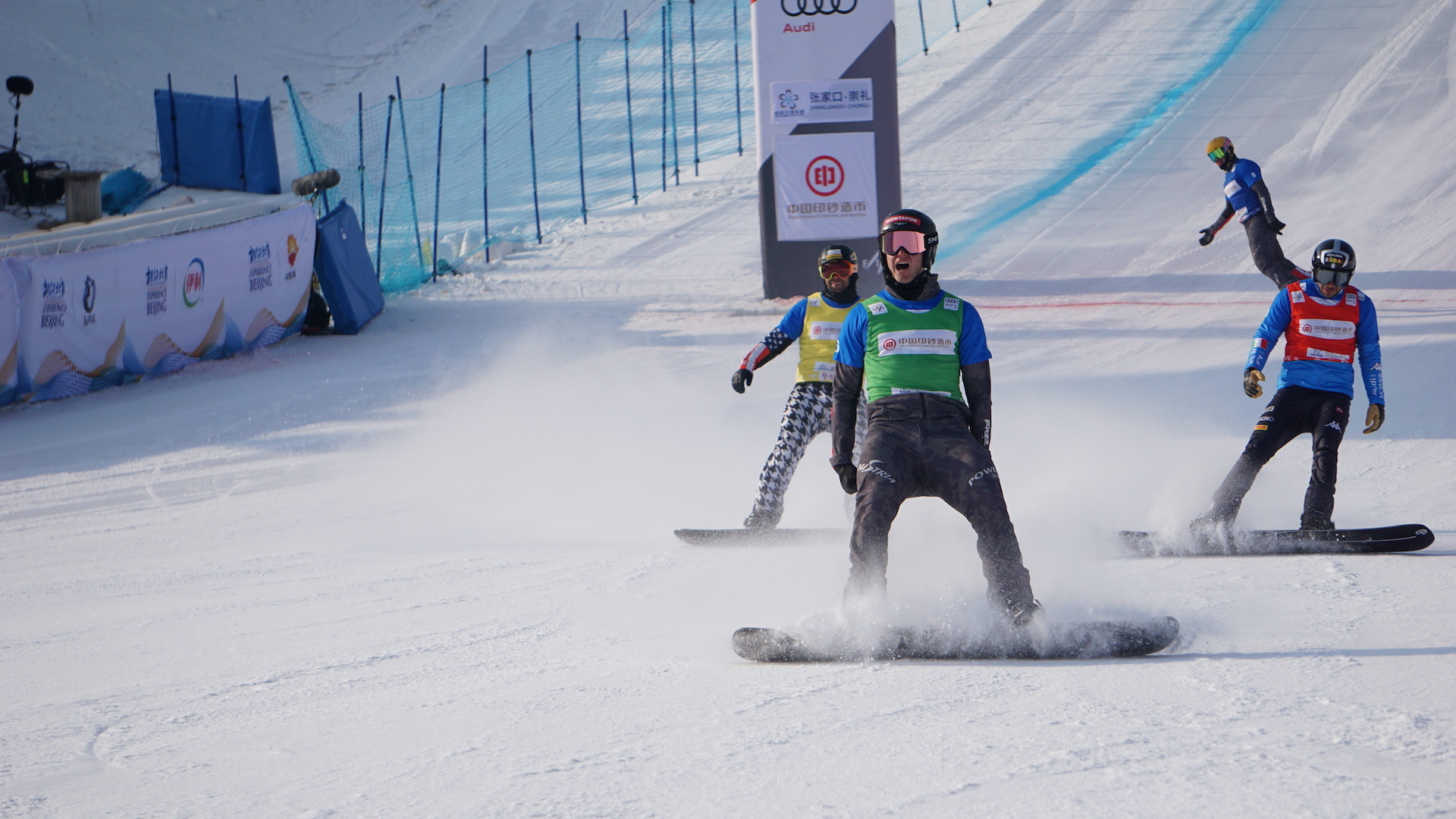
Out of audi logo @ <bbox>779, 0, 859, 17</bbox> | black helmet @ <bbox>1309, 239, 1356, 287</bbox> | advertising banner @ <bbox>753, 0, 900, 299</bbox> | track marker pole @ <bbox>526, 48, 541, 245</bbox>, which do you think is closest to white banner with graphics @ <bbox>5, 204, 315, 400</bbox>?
track marker pole @ <bbox>526, 48, 541, 245</bbox>

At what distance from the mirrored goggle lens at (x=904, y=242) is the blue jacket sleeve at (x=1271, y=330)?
236cm

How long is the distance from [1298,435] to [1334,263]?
0.82 m

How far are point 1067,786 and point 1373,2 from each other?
67.9 ft

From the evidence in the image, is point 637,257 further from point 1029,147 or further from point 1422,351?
point 1422,351

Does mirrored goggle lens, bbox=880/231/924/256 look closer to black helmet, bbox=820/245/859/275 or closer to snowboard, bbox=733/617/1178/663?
snowboard, bbox=733/617/1178/663

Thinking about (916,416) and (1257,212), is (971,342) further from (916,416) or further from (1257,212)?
(1257,212)

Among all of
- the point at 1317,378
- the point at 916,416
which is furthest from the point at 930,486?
the point at 1317,378

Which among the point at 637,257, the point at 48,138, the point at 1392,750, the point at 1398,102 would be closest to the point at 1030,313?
the point at 637,257

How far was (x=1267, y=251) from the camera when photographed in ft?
34.8

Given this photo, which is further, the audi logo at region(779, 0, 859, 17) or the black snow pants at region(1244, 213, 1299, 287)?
the audi logo at region(779, 0, 859, 17)

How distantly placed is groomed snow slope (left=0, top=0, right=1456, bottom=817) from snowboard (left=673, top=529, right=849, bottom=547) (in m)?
0.10

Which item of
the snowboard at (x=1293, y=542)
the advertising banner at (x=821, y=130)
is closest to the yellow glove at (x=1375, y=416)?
the snowboard at (x=1293, y=542)

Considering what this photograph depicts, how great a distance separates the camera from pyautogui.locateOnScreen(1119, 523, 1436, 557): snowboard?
17.0ft

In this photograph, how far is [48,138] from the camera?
A: 26750mm
